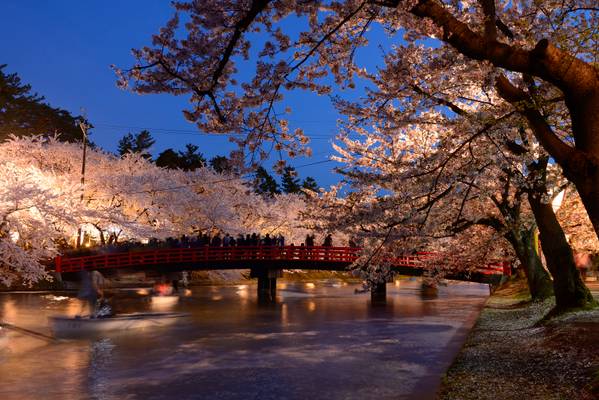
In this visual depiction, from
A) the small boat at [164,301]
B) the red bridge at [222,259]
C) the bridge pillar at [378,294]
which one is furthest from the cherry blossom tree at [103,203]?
the bridge pillar at [378,294]

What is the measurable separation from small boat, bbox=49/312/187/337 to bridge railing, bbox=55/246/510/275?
1179 cm

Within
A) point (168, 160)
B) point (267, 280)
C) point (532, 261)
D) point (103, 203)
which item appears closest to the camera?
point (532, 261)

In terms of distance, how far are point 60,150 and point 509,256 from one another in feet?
105

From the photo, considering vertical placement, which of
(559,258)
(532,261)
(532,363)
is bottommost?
(532,363)

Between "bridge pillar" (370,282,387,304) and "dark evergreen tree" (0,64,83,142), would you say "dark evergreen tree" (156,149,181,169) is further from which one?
"bridge pillar" (370,282,387,304)

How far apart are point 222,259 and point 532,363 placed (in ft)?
90.4

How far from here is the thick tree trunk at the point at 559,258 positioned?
15.1 meters

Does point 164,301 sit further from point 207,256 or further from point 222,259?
point 222,259

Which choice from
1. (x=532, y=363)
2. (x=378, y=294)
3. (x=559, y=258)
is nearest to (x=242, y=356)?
(x=532, y=363)

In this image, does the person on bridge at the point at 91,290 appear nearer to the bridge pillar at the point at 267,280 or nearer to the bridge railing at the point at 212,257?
the bridge railing at the point at 212,257

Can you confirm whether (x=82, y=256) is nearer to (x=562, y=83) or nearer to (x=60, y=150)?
(x=60, y=150)

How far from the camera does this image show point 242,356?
16.1 metres

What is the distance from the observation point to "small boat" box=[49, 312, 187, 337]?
2088 cm

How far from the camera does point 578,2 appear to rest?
26.8 ft
